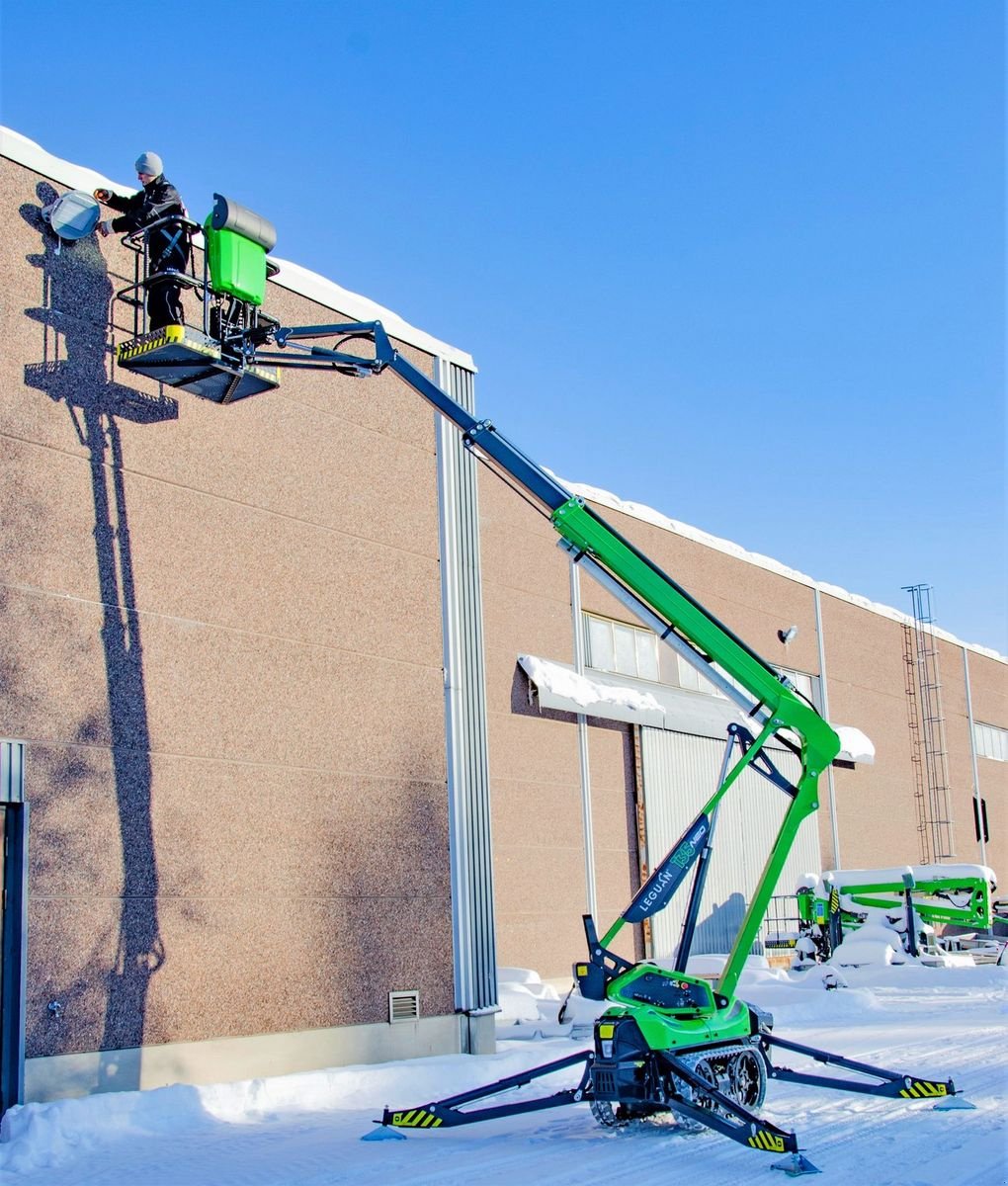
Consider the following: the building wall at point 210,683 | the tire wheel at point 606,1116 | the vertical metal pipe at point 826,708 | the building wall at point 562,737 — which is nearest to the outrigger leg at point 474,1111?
the tire wheel at point 606,1116

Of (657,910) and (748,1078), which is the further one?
(748,1078)

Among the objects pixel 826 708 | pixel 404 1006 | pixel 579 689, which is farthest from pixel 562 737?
pixel 826 708

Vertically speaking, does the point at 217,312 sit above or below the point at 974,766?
above

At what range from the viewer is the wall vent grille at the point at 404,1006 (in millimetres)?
13414

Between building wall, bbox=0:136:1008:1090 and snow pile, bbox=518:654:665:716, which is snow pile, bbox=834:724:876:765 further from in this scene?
building wall, bbox=0:136:1008:1090

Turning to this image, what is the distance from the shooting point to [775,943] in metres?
27.9

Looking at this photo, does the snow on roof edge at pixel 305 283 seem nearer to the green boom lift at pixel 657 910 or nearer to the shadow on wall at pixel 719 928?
the green boom lift at pixel 657 910

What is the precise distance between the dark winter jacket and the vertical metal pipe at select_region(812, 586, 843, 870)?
22.2 metres

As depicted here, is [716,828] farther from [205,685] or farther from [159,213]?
[159,213]

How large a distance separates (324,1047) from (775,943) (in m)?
17.4

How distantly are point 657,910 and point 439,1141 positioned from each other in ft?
7.78

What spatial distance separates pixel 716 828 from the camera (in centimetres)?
2597

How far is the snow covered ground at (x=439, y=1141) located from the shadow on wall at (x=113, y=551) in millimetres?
1109

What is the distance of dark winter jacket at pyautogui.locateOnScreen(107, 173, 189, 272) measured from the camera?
38.2 ft
